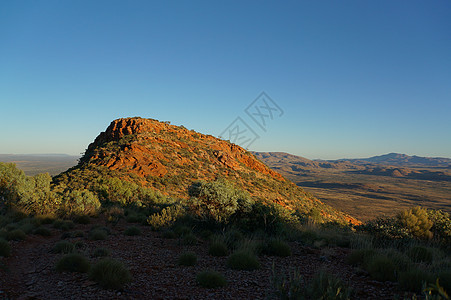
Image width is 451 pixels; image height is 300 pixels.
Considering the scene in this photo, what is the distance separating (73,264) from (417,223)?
39.0 ft

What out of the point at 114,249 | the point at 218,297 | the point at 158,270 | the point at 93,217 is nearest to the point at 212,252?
the point at 158,270

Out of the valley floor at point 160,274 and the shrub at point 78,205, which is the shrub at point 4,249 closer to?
the valley floor at point 160,274

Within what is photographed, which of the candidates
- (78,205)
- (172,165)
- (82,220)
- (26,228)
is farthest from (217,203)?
(172,165)

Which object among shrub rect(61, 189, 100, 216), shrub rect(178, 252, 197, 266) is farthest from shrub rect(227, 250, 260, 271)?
shrub rect(61, 189, 100, 216)

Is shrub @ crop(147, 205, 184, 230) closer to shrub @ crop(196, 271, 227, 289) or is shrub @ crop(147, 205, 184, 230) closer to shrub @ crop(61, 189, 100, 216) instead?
shrub @ crop(61, 189, 100, 216)

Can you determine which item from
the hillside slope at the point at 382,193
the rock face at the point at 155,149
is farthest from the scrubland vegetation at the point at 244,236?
the hillside slope at the point at 382,193

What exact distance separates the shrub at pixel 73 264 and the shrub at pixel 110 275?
0.69 m

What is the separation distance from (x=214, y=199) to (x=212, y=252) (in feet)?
10.6

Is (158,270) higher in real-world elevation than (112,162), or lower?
lower

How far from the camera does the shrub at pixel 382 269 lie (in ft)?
16.3

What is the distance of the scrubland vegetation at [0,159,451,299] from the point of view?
15.2 ft

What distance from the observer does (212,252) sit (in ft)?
23.8

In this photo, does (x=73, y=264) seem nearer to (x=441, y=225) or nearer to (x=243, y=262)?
(x=243, y=262)

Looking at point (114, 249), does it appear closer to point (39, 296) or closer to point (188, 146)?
point (39, 296)
